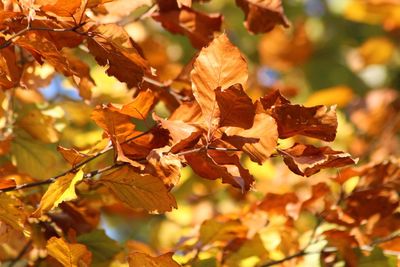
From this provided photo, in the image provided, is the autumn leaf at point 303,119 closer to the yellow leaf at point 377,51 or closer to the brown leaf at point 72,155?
the brown leaf at point 72,155

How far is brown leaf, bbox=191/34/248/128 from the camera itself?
2.50 feet

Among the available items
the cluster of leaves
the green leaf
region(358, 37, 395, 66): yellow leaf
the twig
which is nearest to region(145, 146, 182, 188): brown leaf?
the cluster of leaves

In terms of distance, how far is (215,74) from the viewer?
2.50 ft

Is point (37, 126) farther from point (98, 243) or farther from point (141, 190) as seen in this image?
point (141, 190)

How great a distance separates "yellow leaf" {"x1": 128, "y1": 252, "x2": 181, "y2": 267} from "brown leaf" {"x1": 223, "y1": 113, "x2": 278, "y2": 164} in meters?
0.15

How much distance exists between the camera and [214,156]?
0.78 meters

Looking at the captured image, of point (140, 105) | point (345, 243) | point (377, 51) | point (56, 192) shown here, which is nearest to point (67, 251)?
point (56, 192)

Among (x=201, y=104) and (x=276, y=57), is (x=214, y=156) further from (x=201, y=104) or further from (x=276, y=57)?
(x=276, y=57)

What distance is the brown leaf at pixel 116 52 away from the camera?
84cm

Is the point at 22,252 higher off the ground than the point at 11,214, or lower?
lower

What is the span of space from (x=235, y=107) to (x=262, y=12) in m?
0.35

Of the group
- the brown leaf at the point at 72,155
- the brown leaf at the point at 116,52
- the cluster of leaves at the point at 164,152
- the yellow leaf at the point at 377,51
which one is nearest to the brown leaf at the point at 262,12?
the cluster of leaves at the point at 164,152

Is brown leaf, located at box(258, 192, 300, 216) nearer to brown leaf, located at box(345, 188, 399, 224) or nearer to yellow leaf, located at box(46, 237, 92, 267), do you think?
brown leaf, located at box(345, 188, 399, 224)

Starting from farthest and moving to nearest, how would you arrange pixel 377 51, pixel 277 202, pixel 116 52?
pixel 377 51
pixel 277 202
pixel 116 52
